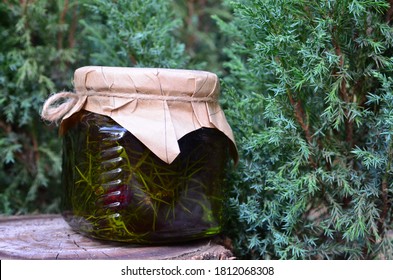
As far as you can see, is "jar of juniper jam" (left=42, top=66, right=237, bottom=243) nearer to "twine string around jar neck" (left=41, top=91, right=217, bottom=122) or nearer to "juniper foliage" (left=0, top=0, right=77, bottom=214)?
"twine string around jar neck" (left=41, top=91, right=217, bottom=122)

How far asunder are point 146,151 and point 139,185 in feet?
0.24

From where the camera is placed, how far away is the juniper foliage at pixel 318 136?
1.07 m

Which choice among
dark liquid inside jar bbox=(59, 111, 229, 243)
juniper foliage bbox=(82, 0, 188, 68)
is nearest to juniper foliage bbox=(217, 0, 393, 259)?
dark liquid inside jar bbox=(59, 111, 229, 243)

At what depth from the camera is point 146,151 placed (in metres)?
1.01

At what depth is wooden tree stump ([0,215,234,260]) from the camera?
3.38ft

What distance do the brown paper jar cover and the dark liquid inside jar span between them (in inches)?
1.0

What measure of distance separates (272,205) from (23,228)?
64 cm

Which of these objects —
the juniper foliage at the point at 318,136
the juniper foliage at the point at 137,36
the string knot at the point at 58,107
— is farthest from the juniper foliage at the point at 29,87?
the juniper foliage at the point at 318,136

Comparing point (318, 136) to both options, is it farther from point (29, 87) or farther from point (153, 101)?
point (29, 87)

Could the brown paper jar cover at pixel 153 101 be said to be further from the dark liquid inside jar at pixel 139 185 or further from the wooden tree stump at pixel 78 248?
the wooden tree stump at pixel 78 248

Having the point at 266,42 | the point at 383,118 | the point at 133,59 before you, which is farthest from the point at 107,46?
the point at 383,118

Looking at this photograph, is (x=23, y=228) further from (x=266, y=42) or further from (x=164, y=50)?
(x=266, y=42)

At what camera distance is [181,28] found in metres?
1.89

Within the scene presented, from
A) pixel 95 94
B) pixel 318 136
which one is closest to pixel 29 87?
pixel 95 94
